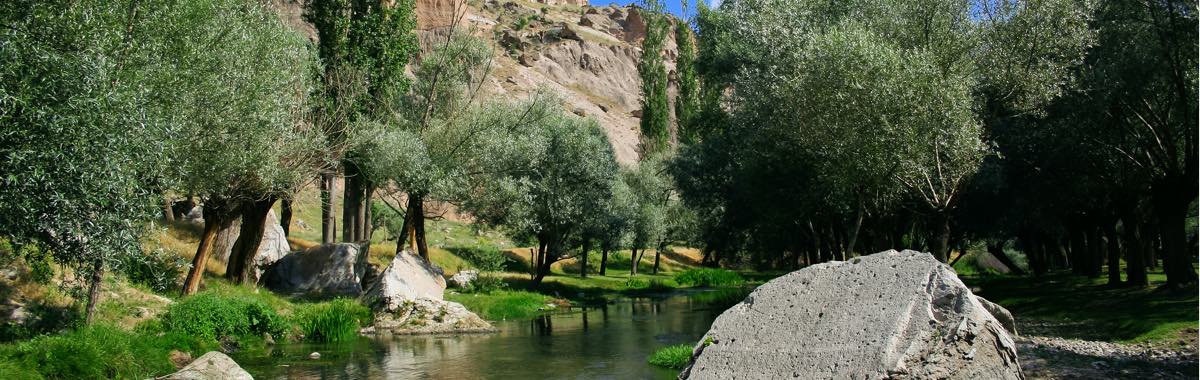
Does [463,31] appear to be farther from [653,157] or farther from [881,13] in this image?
[653,157]

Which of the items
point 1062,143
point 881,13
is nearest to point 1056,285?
point 1062,143

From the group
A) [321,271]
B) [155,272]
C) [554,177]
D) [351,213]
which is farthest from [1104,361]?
[351,213]

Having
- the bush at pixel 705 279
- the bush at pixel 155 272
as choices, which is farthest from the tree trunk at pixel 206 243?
the bush at pixel 705 279

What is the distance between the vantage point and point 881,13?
1471 inches

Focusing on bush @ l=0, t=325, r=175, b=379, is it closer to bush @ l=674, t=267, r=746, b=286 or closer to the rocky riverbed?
the rocky riverbed

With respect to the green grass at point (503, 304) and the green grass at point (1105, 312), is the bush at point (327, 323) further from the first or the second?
the green grass at point (1105, 312)

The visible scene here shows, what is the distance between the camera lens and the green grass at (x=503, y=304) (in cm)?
3675

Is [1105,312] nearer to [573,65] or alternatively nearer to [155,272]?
[155,272]

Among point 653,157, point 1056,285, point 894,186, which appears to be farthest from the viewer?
point 653,157

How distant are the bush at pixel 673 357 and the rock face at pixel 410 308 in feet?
33.6

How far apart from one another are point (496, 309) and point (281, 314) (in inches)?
406

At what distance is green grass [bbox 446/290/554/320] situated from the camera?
36750 mm

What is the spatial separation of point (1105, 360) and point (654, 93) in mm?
77394

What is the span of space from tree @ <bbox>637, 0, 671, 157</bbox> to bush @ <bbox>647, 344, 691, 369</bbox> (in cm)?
6911
